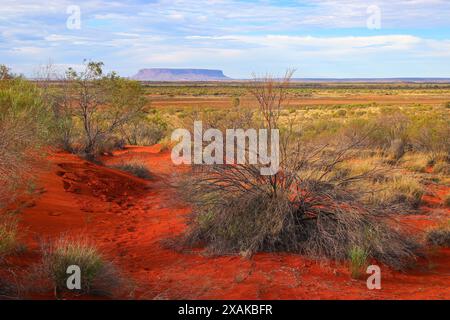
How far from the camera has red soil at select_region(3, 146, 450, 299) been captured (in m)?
6.02

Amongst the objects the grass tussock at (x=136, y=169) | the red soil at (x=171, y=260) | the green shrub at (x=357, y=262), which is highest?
the grass tussock at (x=136, y=169)

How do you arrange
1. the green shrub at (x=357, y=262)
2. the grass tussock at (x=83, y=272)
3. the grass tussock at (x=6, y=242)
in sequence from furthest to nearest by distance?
1. the green shrub at (x=357, y=262)
2. the grass tussock at (x=6, y=242)
3. the grass tussock at (x=83, y=272)

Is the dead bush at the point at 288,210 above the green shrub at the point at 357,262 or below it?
above

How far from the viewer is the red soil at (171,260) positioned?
602 cm

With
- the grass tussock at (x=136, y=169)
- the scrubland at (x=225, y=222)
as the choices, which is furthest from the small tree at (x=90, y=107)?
the scrubland at (x=225, y=222)

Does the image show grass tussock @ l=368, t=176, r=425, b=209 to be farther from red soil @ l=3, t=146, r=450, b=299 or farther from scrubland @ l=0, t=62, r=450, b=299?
red soil @ l=3, t=146, r=450, b=299

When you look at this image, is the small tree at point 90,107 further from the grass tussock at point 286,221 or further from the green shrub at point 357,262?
the green shrub at point 357,262

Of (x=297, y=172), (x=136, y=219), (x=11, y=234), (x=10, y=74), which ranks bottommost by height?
(x=136, y=219)

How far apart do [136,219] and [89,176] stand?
3507 millimetres

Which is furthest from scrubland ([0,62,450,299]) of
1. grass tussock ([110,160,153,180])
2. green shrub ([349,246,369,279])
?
grass tussock ([110,160,153,180])

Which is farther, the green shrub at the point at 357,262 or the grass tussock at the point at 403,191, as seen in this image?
the grass tussock at the point at 403,191
